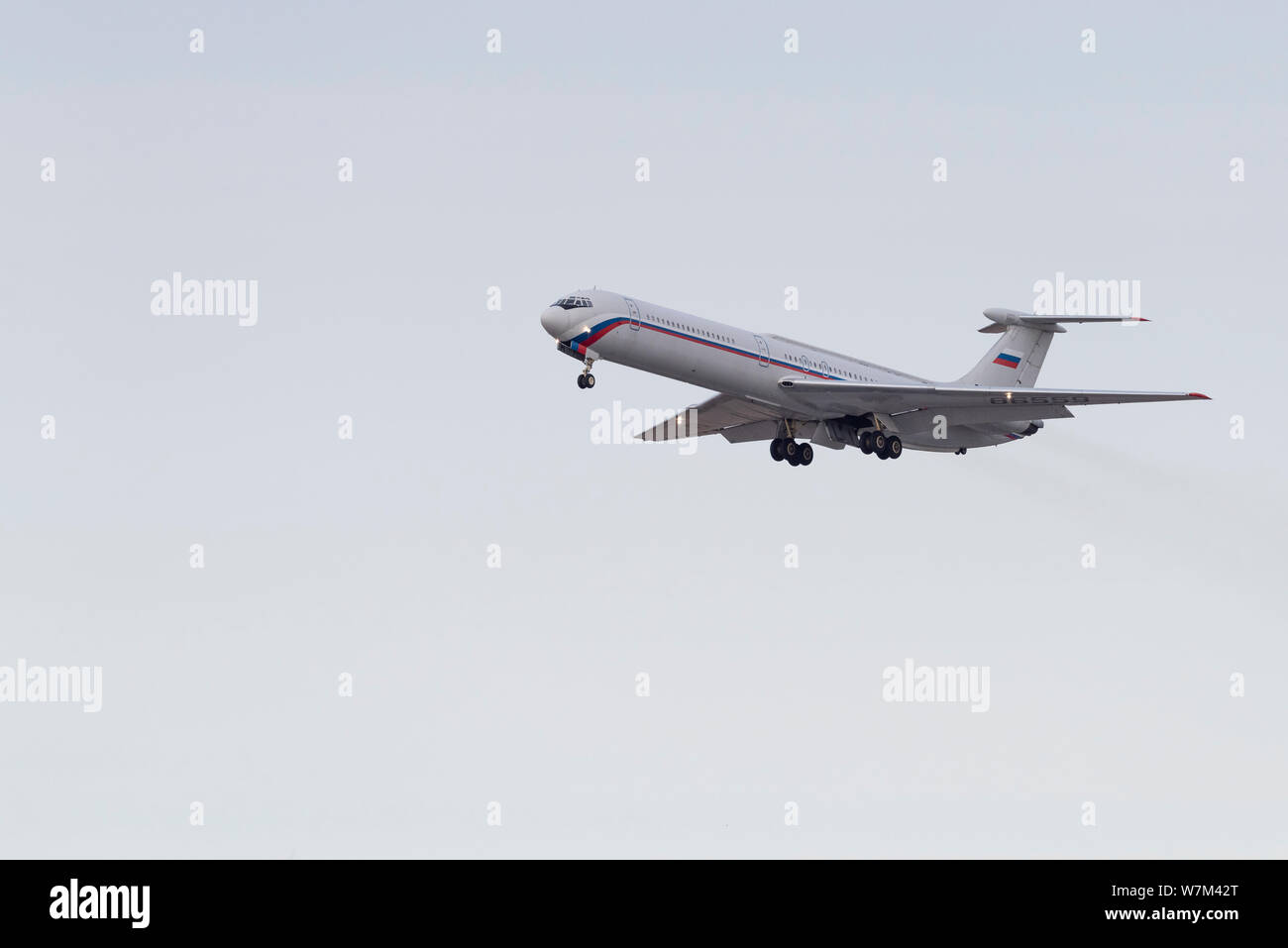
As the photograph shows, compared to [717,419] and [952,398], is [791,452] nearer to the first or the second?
[717,419]

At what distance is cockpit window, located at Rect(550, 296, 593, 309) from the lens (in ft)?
164

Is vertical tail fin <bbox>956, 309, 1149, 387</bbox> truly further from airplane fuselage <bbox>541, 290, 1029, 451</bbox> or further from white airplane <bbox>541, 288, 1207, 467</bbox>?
airplane fuselage <bbox>541, 290, 1029, 451</bbox>

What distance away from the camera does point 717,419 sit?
60.7 m

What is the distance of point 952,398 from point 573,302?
47.2 ft

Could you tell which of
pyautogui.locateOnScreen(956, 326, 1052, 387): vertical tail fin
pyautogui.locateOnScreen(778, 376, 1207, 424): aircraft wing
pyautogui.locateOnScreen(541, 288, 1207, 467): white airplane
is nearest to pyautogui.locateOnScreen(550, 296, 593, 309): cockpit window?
pyautogui.locateOnScreen(541, 288, 1207, 467): white airplane

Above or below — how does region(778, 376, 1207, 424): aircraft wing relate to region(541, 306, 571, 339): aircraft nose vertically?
below

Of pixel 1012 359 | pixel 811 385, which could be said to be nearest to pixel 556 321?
pixel 811 385

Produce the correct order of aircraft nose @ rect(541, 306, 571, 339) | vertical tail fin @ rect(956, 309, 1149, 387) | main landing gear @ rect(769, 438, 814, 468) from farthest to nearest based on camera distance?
vertical tail fin @ rect(956, 309, 1149, 387) < main landing gear @ rect(769, 438, 814, 468) < aircraft nose @ rect(541, 306, 571, 339)

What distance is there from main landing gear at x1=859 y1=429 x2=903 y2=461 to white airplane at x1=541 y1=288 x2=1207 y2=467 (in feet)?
0.14

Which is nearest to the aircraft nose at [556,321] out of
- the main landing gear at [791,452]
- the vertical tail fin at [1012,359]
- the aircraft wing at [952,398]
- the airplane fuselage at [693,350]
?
the airplane fuselage at [693,350]
